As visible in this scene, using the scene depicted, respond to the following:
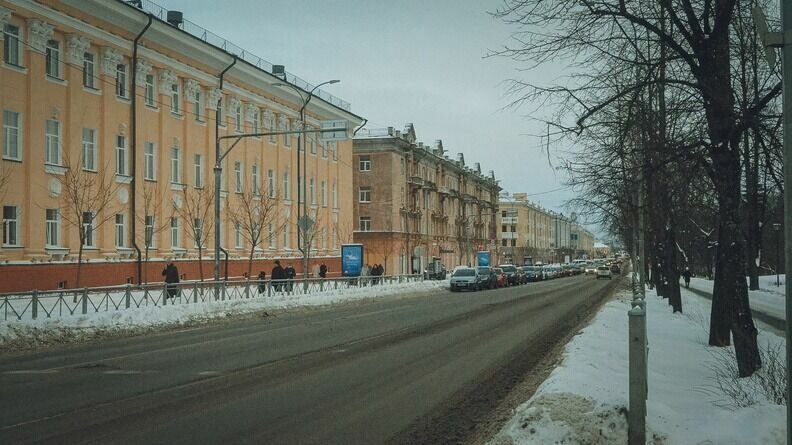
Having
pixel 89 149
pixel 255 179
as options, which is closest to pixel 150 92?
pixel 89 149

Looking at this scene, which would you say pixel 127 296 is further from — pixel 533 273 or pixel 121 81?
pixel 533 273

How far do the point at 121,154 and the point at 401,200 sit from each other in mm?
45126

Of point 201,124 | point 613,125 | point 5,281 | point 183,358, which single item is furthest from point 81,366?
point 201,124

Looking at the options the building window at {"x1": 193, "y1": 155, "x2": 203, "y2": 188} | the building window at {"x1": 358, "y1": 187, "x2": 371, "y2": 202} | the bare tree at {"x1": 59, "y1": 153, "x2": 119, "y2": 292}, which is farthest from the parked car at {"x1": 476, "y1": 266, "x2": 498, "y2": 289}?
the bare tree at {"x1": 59, "y1": 153, "x2": 119, "y2": 292}

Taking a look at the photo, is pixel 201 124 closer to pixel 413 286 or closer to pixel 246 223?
pixel 246 223

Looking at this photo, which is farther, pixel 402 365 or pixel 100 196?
pixel 100 196

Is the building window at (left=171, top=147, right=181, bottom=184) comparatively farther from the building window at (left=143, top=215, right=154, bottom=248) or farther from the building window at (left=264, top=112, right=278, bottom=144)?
the building window at (left=264, top=112, right=278, bottom=144)

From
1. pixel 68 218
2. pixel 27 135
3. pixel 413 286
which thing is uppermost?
pixel 27 135

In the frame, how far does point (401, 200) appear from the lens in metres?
82.4

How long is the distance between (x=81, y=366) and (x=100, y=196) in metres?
24.0

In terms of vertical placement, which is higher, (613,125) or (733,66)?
(733,66)

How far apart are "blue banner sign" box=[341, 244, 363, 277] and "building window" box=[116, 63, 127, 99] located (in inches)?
699

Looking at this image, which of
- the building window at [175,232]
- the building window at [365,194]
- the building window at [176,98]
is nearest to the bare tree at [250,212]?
the building window at [175,232]

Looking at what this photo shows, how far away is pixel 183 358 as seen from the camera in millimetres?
14734
